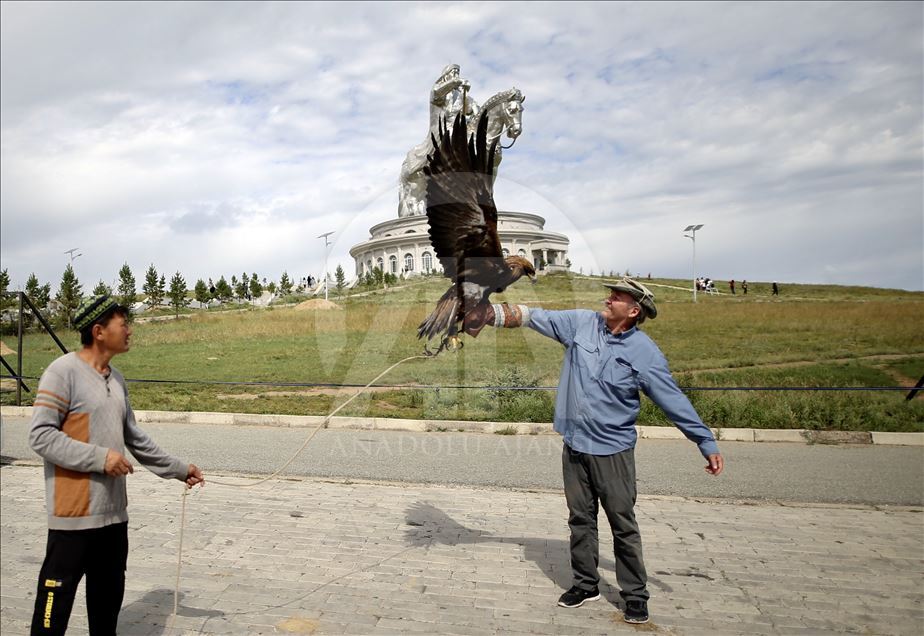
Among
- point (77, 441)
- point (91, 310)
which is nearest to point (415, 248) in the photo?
point (91, 310)

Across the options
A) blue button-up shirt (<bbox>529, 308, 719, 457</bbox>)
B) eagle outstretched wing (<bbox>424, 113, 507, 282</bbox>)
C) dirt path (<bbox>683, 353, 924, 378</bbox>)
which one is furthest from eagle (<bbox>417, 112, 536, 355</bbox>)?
dirt path (<bbox>683, 353, 924, 378</bbox>)

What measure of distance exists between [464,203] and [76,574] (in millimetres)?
2708

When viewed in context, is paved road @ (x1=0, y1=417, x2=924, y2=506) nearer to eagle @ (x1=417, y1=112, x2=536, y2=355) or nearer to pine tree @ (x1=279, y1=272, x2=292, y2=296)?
eagle @ (x1=417, y1=112, x2=536, y2=355)

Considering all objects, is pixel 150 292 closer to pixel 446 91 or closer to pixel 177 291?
pixel 177 291

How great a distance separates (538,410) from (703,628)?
7.50m

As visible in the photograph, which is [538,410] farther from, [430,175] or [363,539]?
[430,175]

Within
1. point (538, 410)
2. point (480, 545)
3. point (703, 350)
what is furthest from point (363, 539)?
point (703, 350)

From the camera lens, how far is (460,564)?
16.3ft

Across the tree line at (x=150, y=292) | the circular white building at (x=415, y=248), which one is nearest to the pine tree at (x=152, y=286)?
the tree line at (x=150, y=292)

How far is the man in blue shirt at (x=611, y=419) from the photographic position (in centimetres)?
404

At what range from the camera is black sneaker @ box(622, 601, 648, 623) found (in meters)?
3.98

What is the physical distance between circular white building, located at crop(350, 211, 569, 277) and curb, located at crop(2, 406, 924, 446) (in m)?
3.09

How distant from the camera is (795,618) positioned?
407cm

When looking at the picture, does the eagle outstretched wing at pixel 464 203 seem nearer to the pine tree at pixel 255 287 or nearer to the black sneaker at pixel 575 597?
the black sneaker at pixel 575 597
